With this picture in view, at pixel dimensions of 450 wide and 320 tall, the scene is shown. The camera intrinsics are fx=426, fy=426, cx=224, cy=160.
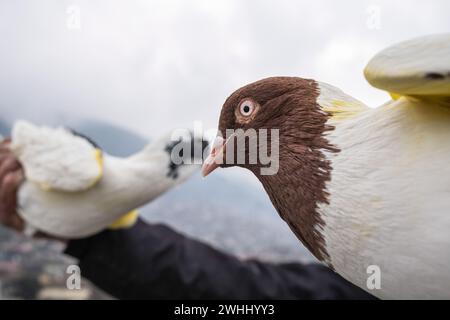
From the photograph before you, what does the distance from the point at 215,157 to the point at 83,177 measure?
1.48ft

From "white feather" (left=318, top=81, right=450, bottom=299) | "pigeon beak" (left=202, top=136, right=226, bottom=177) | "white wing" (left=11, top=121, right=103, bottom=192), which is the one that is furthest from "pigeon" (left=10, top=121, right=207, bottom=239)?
"white feather" (left=318, top=81, right=450, bottom=299)

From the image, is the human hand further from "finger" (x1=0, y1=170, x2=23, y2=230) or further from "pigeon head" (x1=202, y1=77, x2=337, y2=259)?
"pigeon head" (x1=202, y1=77, x2=337, y2=259)

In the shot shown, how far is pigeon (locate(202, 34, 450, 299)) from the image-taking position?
269 millimetres

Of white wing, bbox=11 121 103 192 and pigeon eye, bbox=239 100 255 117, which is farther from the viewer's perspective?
white wing, bbox=11 121 103 192

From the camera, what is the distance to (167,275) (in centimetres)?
95

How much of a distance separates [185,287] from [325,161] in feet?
2.32

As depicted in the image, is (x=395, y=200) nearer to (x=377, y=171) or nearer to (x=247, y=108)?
(x=377, y=171)

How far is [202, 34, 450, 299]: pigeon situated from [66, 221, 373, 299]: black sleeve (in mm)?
655

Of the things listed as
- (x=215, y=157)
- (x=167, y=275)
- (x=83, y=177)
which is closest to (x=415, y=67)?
(x=215, y=157)

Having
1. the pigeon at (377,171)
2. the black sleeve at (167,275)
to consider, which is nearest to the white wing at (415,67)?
the pigeon at (377,171)

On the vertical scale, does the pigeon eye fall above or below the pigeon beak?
above
